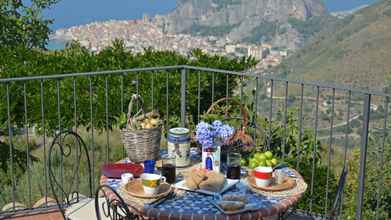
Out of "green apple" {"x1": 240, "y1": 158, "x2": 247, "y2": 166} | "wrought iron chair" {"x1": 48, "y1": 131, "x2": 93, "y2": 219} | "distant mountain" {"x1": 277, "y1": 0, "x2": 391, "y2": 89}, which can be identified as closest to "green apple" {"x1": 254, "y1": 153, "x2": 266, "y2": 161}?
"green apple" {"x1": 240, "y1": 158, "x2": 247, "y2": 166}

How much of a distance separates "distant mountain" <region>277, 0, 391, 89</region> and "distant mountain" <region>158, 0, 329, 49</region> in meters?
25.8

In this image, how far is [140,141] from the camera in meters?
3.25

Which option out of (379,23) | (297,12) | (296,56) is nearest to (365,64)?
(379,23)

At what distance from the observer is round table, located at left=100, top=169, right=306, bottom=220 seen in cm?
257

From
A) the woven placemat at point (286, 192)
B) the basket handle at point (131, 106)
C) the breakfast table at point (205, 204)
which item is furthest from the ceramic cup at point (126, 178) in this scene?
the woven placemat at point (286, 192)

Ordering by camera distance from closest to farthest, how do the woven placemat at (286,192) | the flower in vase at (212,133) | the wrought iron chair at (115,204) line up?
1. the wrought iron chair at (115,204)
2. the woven placemat at (286,192)
3. the flower in vase at (212,133)

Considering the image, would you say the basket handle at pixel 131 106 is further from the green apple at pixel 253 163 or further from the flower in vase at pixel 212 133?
the green apple at pixel 253 163

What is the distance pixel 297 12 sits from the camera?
71750 millimetres

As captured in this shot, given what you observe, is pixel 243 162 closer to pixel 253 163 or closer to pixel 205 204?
pixel 253 163

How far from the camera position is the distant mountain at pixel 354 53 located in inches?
881

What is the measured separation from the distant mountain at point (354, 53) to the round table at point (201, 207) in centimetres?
1614

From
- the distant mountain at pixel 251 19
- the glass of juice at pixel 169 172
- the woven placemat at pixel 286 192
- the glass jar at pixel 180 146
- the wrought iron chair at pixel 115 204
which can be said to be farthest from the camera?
the distant mountain at pixel 251 19

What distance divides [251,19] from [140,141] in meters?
78.2

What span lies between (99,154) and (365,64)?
62.1ft
